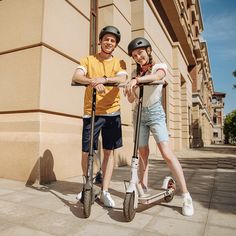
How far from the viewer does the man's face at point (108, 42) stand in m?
3.05

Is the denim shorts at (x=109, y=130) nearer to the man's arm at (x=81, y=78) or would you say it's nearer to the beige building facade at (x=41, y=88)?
the man's arm at (x=81, y=78)

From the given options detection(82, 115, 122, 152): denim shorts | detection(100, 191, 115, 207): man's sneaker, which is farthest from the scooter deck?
detection(82, 115, 122, 152): denim shorts

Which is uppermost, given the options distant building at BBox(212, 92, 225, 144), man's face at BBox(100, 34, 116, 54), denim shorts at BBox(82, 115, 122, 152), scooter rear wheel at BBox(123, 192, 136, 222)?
distant building at BBox(212, 92, 225, 144)

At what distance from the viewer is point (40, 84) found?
435 cm

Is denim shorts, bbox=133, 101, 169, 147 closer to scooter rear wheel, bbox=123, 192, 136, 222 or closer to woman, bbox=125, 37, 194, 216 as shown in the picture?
woman, bbox=125, 37, 194, 216

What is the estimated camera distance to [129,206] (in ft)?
7.92

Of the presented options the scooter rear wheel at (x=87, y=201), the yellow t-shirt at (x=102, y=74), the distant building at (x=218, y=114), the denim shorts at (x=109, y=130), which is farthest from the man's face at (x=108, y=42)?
the distant building at (x=218, y=114)

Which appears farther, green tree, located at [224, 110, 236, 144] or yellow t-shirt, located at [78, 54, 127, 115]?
green tree, located at [224, 110, 236, 144]

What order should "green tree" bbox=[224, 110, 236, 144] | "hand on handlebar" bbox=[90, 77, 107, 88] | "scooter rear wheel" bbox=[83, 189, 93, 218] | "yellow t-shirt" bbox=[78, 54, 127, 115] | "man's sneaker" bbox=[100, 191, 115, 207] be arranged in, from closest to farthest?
"scooter rear wheel" bbox=[83, 189, 93, 218]
"hand on handlebar" bbox=[90, 77, 107, 88]
"man's sneaker" bbox=[100, 191, 115, 207]
"yellow t-shirt" bbox=[78, 54, 127, 115]
"green tree" bbox=[224, 110, 236, 144]

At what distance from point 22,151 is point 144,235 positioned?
2.83 m

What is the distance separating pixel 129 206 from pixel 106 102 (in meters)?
1.27

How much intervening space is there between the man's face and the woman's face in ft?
0.97

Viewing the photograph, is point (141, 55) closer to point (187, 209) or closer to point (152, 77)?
point (152, 77)

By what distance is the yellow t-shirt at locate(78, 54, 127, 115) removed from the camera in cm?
309
